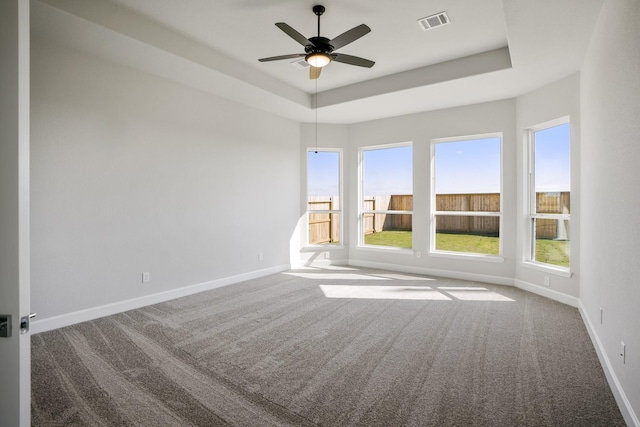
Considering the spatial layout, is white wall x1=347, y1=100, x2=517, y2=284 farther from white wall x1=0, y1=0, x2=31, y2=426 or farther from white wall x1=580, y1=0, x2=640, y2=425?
white wall x1=0, y1=0, x2=31, y2=426

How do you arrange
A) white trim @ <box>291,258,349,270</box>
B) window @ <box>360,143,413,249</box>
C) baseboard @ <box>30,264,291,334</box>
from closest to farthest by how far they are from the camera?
baseboard @ <box>30,264,291,334</box>
window @ <box>360,143,413,249</box>
white trim @ <box>291,258,349,270</box>

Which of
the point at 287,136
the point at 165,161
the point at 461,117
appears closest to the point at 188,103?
the point at 165,161

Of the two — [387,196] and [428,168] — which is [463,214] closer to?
[428,168]

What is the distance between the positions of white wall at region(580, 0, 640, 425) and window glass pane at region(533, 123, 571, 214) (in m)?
1.11

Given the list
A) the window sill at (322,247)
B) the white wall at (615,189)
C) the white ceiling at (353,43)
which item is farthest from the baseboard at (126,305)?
the white wall at (615,189)

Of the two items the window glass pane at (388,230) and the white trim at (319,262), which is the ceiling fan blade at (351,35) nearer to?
the window glass pane at (388,230)

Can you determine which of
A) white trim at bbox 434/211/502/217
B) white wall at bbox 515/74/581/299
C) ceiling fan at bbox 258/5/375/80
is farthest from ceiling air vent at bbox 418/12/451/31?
white trim at bbox 434/211/502/217

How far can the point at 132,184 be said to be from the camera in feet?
13.1

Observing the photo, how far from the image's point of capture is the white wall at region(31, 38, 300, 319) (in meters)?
3.35

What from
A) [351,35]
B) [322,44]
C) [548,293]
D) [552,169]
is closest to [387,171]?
[552,169]

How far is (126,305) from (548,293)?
5258 mm

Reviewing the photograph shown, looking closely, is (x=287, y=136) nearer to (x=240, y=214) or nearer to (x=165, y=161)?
(x=240, y=214)

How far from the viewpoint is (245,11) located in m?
3.30

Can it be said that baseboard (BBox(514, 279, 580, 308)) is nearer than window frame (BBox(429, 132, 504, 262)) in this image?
Yes
